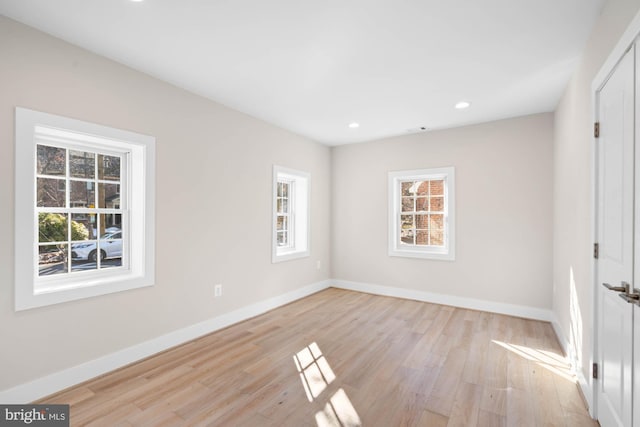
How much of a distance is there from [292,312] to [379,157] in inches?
115

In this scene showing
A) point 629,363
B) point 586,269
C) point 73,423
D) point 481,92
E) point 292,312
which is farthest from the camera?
point 292,312

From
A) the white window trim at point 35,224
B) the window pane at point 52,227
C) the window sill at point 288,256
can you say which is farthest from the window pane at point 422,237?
the window pane at point 52,227

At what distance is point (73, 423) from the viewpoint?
6.26ft

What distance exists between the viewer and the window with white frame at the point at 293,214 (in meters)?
4.88

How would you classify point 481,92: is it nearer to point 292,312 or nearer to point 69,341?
point 292,312

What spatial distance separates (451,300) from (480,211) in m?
1.39

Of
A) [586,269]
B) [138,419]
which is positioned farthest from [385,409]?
[586,269]

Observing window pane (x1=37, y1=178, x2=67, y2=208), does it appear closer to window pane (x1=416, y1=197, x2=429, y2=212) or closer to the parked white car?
the parked white car

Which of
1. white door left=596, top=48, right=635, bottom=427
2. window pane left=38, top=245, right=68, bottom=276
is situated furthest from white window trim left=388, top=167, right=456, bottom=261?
window pane left=38, top=245, right=68, bottom=276

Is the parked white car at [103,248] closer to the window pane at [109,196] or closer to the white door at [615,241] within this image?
the window pane at [109,196]

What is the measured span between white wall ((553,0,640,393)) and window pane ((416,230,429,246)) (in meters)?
1.73

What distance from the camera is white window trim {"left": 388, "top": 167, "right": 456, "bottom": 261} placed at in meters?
4.46

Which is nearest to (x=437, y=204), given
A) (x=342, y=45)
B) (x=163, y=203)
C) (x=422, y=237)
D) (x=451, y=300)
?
(x=422, y=237)

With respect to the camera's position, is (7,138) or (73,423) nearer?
(73,423)
